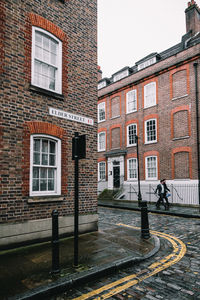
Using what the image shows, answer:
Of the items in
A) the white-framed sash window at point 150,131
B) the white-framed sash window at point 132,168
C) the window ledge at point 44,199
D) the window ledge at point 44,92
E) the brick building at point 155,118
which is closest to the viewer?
the window ledge at point 44,199

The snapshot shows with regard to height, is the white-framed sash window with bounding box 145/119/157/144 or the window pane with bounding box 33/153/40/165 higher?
the white-framed sash window with bounding box 145/119/157/144

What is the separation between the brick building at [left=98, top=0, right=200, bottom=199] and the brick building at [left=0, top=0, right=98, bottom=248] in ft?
36.5

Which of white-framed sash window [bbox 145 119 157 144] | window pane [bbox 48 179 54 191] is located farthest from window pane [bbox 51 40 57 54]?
white-framed sash window [bbox 145 119 157 144]


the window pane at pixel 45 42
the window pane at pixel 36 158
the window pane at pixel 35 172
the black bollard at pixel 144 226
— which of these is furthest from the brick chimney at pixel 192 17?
the window pane at pixel 35 172

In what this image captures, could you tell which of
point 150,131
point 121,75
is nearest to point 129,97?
point 121,75

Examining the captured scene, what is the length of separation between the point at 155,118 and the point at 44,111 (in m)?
14.5

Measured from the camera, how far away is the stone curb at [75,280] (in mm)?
3378

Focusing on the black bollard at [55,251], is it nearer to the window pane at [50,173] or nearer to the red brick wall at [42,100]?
the red brick wall at [42,100]

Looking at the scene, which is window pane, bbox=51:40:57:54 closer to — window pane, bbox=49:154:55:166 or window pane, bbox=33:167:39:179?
window pane, bbox=49:154:55:166

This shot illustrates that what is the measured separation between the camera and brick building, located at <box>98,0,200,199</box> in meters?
17.1

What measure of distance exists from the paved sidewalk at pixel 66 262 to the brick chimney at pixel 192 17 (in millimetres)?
19896

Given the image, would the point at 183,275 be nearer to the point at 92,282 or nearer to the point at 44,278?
the point at 92,282

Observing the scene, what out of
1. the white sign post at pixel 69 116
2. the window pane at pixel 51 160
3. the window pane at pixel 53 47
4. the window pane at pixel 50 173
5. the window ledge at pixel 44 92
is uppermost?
the window pane at pixel 53 47

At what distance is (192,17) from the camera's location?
19750mm
